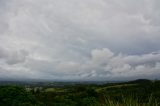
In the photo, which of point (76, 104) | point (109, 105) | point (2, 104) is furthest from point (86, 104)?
point (109, 105)

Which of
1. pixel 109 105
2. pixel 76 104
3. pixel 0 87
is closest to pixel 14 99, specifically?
pixel 0 87

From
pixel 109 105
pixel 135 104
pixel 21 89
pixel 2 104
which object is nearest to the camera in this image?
pixel 135 104

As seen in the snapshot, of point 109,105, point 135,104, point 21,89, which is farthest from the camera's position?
point 21,89

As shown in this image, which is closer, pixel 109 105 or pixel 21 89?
pixel 109 105

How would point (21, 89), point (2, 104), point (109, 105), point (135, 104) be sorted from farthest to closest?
point (21, 89)
point (2, 104)
point (109, 105)
point (135, 104)

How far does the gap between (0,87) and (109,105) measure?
29.2 meters

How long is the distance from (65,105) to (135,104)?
27.0 metres

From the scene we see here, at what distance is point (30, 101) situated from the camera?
37.3m

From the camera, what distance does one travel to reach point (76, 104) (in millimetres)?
41938

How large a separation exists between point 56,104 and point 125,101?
27.7 metres

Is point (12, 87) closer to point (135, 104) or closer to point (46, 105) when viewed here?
point (46, 105)

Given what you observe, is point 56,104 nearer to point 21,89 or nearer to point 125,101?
point 21,89

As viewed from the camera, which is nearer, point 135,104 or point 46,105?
point 135,104

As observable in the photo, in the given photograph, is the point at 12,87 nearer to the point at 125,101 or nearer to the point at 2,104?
the point at 2,104
